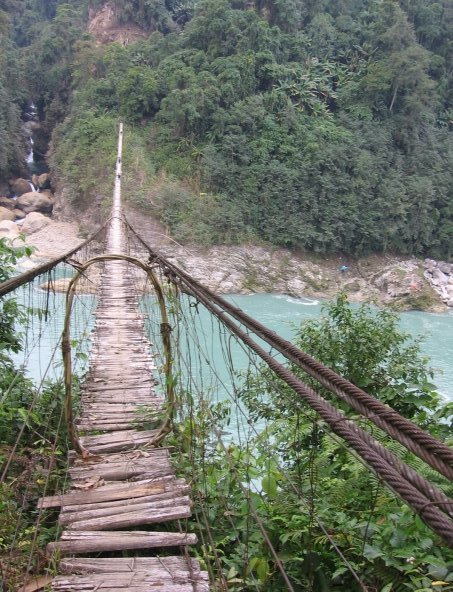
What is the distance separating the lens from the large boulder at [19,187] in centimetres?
1512

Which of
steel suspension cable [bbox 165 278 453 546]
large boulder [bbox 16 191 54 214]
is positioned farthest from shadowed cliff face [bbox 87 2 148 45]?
steel suspension cable [bbox 165 278 453 546]

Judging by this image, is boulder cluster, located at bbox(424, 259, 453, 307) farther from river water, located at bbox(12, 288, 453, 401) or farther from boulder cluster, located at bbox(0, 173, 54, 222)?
boulder cluster, located at bbox(0, 173, 54, 222)

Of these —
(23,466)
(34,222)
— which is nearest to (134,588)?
(23,466)

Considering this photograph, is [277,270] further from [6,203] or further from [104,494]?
[104,494]

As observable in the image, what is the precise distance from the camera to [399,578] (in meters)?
1.20

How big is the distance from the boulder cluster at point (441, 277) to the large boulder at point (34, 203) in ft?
35.1

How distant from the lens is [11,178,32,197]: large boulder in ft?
49.6

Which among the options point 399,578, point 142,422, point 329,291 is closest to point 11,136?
point 329,291

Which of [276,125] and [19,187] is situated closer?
[276,125]

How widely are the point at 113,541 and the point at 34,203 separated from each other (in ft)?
47.1

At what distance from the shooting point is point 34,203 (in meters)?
14.3

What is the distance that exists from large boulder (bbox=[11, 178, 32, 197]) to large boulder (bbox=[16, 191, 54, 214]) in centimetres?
54

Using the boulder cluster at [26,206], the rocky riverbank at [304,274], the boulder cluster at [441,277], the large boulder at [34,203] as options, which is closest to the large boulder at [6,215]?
the boulder cluster at [26,206]

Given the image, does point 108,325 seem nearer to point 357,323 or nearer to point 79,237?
point 357,323
